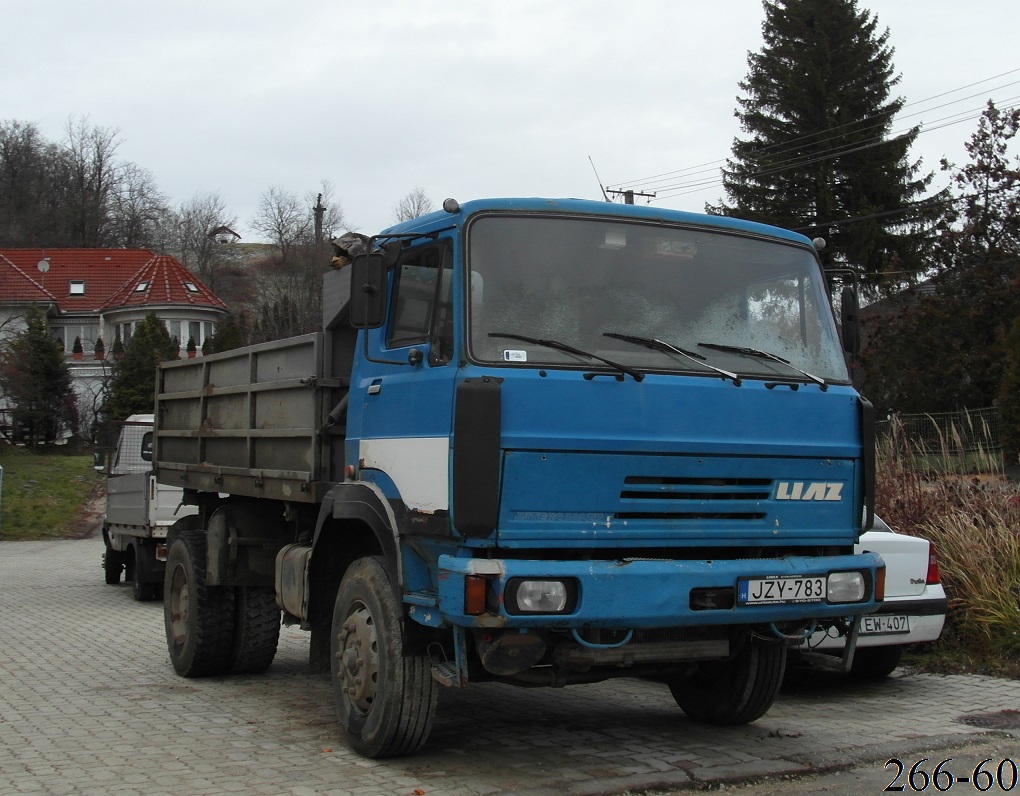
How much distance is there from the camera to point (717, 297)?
6027mm

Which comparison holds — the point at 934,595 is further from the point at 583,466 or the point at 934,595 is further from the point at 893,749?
the point at 583,466

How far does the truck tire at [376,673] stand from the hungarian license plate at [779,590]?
5.21 ft

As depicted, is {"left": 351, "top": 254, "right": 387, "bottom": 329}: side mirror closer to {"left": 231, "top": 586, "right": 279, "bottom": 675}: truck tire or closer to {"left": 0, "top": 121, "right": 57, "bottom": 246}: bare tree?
{"left": 231, "top": 586, "right": 279, "bottom": 675}: truck tire

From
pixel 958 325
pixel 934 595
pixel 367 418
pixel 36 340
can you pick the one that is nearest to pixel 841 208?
pixel 958 325

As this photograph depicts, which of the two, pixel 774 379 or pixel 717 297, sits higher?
pixel 717 297

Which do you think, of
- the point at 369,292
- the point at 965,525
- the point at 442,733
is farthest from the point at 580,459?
the point at 965,525

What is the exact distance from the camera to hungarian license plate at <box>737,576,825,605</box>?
216 inches

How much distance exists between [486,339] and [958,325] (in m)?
33.7

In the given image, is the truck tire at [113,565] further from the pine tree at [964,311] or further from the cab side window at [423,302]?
the pine tree at [964,311]

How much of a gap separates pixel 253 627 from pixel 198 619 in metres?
0.41

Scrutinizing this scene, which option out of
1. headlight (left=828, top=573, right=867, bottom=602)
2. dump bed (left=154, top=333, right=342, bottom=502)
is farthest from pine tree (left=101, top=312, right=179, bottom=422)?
headlight (left=828, top=573, right=867, bottom=602)

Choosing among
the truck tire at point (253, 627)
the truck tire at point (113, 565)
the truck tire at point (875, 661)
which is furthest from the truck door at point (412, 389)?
the truck tire at point (113, 565)

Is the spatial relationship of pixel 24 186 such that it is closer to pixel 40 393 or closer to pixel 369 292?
pixel 40 393

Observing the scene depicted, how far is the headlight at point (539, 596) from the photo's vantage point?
16.6 ft
